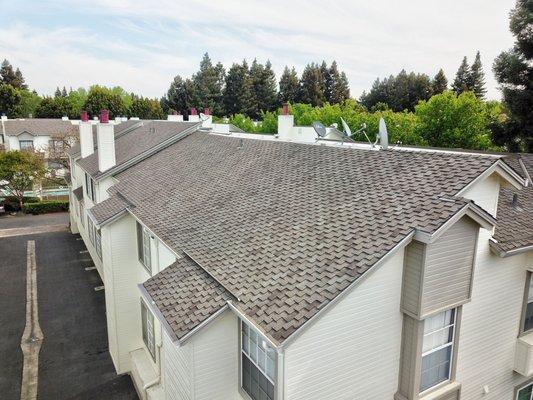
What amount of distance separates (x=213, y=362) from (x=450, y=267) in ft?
17.6

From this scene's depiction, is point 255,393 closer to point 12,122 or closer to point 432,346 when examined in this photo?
point 432,346

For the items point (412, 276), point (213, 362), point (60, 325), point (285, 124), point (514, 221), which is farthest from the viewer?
point (285, 124)

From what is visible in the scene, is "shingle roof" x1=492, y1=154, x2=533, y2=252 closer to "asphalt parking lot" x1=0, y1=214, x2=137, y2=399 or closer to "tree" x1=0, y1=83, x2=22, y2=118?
"asphalt parking lot" x1=0, y1=214, x2=137, y2=399

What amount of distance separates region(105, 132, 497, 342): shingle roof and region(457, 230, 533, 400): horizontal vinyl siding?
2076mm

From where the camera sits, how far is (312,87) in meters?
81.3

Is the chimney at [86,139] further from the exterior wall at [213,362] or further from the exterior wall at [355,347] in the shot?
the exterior wall at [355,347]

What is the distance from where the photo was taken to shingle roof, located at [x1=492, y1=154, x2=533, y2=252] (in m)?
9.20

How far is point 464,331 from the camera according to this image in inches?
358

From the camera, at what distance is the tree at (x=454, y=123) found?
31.5 metres

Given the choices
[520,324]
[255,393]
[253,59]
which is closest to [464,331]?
[520,324]

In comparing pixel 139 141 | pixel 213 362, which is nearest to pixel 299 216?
pixel 213 362

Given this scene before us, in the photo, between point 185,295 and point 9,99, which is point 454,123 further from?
point 9,99

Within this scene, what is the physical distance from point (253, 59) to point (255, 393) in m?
86.5

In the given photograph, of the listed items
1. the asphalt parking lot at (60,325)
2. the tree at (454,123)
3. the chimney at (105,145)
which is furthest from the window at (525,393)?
the tree at (454,123)
